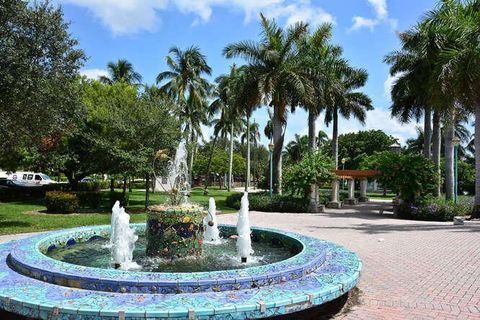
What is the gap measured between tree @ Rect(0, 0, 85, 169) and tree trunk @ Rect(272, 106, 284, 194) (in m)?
13.1

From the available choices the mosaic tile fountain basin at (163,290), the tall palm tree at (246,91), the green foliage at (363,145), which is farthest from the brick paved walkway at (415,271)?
the green foliage at (363,145)

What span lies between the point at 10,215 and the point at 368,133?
53296mm

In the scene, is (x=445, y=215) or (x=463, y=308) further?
Result: (x=445, y=215)

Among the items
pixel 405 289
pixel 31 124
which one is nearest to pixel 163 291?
pixel 405 289

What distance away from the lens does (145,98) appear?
23250mm

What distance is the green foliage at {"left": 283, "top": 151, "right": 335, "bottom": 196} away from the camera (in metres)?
23.8

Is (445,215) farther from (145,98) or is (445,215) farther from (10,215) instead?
(10,215)

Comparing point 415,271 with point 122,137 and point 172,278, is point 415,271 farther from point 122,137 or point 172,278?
point 122,137

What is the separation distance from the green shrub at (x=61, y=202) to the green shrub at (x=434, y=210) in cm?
1701

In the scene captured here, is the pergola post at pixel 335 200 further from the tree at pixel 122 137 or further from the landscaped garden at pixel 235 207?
the tree at pixel 122 137

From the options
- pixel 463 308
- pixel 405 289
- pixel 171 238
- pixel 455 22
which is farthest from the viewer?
pixel 455 22

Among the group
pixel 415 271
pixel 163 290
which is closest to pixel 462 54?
pixel 415 271

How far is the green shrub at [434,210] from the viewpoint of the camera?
20812 millimetres

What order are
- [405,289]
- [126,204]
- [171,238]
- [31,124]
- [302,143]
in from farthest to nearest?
[302,143]
[126,204]
[31,124]
[171,238]
[405,289]
